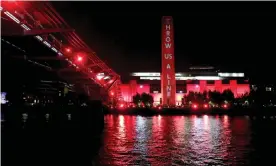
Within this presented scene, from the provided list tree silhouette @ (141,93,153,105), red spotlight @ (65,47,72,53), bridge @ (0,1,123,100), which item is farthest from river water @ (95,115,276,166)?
tree silhouette @ (141,93,153,105)

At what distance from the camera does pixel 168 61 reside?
249 feet

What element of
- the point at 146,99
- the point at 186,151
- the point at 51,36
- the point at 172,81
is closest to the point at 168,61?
the point at 172,81

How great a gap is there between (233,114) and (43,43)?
110ft

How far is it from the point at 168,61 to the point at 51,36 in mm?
46352

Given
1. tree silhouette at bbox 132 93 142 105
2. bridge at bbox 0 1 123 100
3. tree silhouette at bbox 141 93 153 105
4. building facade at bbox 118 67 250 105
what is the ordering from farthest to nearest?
building facade at bbox 118 67 250 105 < tree silhouette at bbox 132 93 142 105 < tree silhouette at bbox 141 93 153 105 < bridge at bbox 0 1 123 100

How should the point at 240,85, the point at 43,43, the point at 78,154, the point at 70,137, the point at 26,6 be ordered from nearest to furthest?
the point at 78,154
the point at 70,137
the point at 26,6
the point at 43,43
the point at 240,85

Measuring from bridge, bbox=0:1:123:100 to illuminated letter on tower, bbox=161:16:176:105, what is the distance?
64.9ft

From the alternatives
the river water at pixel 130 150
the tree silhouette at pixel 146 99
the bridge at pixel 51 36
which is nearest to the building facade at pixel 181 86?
the tree silhouette at pixel 146 99

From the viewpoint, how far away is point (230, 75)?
106m

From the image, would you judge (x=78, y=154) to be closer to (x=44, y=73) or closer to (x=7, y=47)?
(x=7, y=47)

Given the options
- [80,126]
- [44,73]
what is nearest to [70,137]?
[80,126]

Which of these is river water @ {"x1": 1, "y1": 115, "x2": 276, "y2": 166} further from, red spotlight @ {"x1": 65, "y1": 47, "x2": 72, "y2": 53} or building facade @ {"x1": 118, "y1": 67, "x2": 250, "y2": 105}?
building facade @ {"x1": 118, "y1": 67, "x2": 250, "y2": 105}

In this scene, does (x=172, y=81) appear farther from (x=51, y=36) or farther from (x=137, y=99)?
(x=51, y=36)

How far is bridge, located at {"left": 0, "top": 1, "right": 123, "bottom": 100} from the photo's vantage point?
21.6 m
